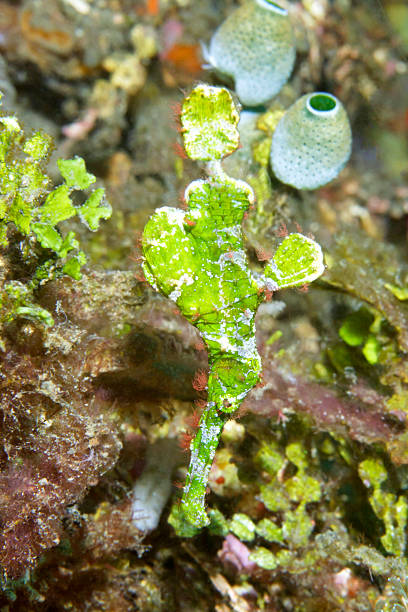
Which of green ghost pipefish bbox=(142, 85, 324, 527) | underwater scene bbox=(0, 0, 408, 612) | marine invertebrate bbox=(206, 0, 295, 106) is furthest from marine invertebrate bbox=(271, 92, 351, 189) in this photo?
green ghost pipefish bbox=(142, 85, 324, 527)

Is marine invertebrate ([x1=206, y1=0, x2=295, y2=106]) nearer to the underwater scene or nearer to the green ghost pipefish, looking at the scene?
the underwater scene

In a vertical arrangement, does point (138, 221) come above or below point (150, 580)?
above

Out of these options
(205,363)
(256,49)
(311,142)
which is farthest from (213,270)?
(256,49)

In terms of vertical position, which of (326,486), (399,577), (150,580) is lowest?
(150,580)

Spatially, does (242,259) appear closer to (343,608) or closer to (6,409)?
(6,409)

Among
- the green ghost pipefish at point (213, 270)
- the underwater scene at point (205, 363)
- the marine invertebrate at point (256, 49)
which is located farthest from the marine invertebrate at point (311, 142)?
the green ghost pipefish at point (213, 270)

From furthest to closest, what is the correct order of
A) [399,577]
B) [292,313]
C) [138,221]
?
[138,221], [292,313], [399,577]

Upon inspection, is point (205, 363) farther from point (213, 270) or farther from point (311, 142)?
point (311, 142)

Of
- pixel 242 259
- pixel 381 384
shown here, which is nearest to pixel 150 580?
pixel 381 384
